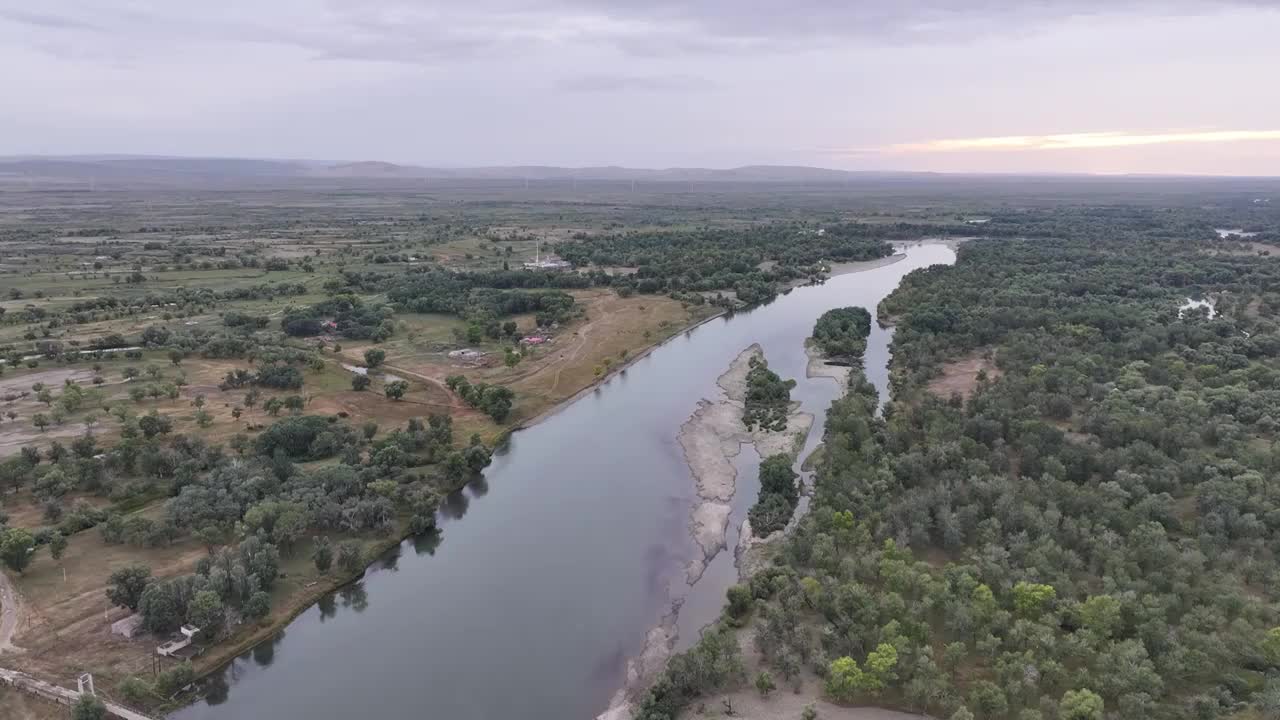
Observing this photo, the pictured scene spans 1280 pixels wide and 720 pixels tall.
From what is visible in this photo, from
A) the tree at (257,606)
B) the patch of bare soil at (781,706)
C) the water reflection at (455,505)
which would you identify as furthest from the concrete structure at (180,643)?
the patch of bare soil at (781,706)

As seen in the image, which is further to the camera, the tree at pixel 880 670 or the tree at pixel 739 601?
the tree at pixel 739 601

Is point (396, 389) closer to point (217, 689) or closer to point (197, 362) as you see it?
point (197, 362)

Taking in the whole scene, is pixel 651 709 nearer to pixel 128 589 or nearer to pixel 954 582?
pixel 954 582

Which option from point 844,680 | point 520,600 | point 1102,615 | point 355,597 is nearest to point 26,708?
point 355,597

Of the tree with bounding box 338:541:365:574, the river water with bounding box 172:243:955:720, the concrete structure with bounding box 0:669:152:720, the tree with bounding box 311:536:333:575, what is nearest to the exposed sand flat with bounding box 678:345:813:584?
the river water with bounding box 172:243:955:720

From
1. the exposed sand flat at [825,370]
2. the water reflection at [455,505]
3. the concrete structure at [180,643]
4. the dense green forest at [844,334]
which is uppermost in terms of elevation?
the dense green forest at [844,334]

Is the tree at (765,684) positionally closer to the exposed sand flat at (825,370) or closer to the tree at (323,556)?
the tree at (323,556)

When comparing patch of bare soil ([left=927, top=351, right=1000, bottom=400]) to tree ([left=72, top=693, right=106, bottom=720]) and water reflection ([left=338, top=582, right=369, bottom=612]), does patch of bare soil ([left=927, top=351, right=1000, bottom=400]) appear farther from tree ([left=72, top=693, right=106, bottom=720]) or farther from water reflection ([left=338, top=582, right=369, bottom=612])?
tree ([left=72, top=693, right=106, bottom=720])
